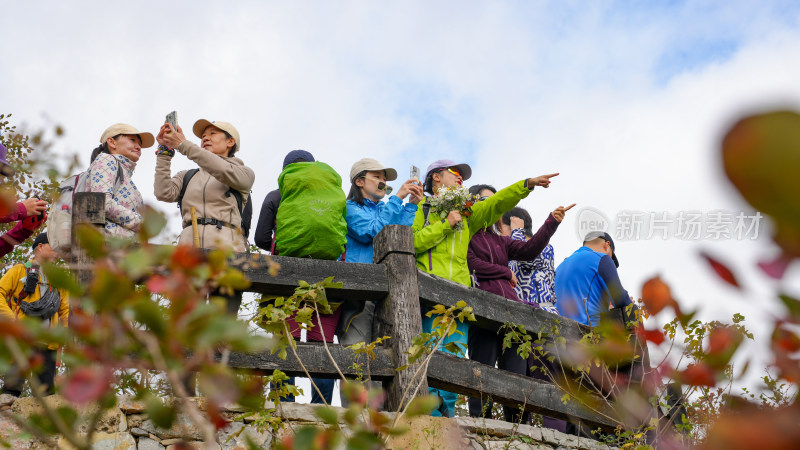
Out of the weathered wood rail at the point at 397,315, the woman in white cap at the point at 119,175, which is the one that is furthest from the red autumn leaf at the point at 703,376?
the woman in white cap at the point at 119,175

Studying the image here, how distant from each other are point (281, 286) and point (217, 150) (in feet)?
4.64

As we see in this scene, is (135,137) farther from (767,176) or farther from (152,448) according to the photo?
(767,176)

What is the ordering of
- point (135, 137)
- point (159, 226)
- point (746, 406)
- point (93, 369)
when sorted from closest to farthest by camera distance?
point (746, 406) → point (93, 369) → point (159, 226) → point (135, 137)

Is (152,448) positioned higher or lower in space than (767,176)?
lower

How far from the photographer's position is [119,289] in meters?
0.85

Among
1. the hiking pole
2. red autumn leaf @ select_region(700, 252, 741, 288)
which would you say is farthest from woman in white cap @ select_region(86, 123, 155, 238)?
red autumn leaf @ select_region(700, 252, 741, 288)

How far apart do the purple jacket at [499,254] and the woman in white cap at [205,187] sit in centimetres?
167

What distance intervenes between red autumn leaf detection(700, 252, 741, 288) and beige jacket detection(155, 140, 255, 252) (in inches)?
160

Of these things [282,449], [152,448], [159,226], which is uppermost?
[159,226]

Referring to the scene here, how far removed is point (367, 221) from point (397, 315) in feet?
3.53

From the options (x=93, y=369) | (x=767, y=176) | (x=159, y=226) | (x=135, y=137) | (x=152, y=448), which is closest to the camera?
(x=767, y=176)

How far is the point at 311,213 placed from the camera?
14.9 ft

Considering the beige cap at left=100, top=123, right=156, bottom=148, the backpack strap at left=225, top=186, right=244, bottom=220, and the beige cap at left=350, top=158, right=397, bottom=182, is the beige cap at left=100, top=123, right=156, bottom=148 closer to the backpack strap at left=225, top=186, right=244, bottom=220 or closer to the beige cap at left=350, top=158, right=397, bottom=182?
the backpack strap at left=225, top=186, right=244, bottom=220

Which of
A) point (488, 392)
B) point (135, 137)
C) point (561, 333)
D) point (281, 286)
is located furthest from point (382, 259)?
point (135, 137)
